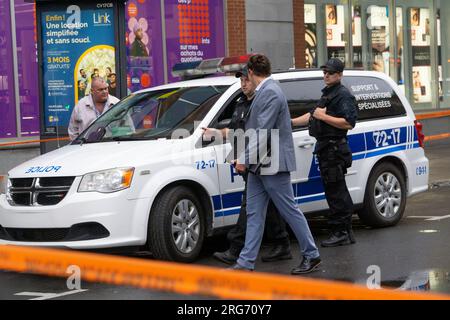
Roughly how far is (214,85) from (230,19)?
8424mm

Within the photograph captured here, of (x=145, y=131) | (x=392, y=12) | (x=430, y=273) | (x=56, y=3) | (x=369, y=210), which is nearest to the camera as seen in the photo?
(x=430, y=273)

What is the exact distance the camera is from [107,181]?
25.1 feet

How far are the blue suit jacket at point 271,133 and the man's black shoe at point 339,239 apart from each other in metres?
1.67

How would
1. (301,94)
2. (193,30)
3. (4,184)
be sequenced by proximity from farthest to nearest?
(193,30) < (301,94) < (4,184)

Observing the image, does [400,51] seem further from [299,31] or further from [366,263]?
[366,263]

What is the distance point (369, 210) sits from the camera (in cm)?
963

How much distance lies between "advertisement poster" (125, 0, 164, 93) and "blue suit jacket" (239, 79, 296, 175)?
8671 millimetres

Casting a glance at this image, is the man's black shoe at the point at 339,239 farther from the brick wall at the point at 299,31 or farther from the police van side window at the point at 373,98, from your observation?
the brick wall at the point at 299,31

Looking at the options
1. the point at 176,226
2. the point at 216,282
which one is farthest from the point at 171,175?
the point at 216,282

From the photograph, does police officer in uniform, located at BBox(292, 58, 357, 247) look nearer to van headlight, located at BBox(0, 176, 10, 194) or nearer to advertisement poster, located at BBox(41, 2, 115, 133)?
van headlight, located at BBox(0, 176, 10, 194)

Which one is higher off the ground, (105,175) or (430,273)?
(105,175)

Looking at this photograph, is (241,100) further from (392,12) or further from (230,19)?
(392,12)

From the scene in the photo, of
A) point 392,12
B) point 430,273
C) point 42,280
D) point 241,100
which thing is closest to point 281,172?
point 241,100

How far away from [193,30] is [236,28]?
37.6 inches
